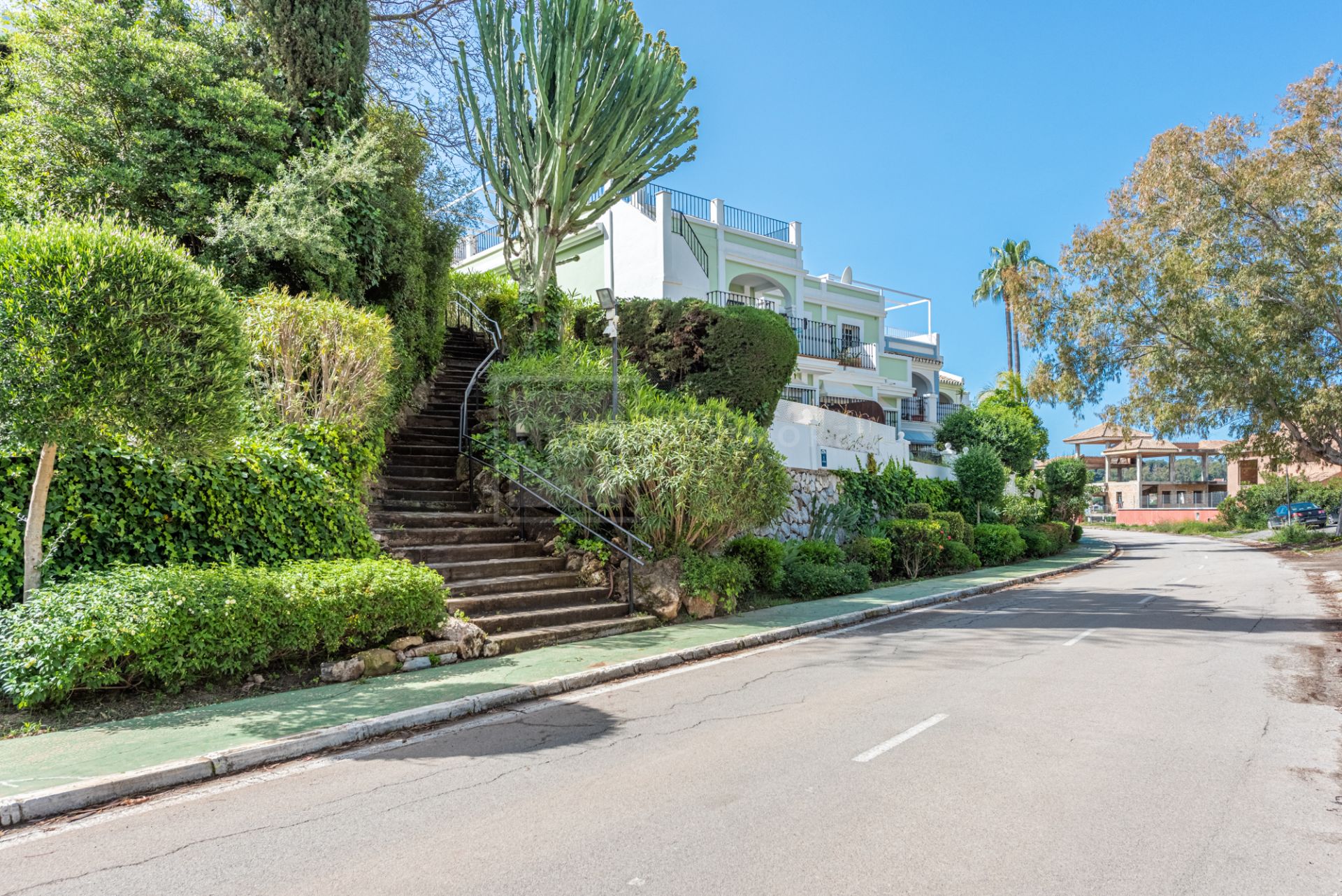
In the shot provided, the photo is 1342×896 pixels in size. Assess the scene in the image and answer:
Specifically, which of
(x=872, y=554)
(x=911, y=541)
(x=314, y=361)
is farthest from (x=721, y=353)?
(x=314, y=361)

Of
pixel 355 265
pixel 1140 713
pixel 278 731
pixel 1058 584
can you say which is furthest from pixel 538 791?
pixel 1058 584

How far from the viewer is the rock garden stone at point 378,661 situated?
27.1 ft

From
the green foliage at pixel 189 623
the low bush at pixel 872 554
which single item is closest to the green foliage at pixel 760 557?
the low bush at pixel 872 554

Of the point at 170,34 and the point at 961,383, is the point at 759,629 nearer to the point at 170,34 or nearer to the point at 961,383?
the point at 170,34

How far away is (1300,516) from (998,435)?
23631 millimetres

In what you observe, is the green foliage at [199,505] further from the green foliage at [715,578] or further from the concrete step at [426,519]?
the green foliage at [715,578]

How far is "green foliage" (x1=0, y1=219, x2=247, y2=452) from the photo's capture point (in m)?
6.19

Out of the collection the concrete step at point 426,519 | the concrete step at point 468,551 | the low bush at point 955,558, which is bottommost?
the low bush at point 955,558

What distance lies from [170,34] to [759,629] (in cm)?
1336

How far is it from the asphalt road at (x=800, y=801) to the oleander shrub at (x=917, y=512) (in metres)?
12.3

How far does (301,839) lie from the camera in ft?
14.7

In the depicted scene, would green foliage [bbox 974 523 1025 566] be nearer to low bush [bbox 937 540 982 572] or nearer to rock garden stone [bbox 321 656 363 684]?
low bush [bbox 937 540 982 572]

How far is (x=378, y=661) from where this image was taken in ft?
27.3

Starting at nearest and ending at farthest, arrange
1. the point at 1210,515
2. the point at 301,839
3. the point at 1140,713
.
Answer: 1. the point at 301,839
2. the point at 1140,713
3. the point at 1210,515
